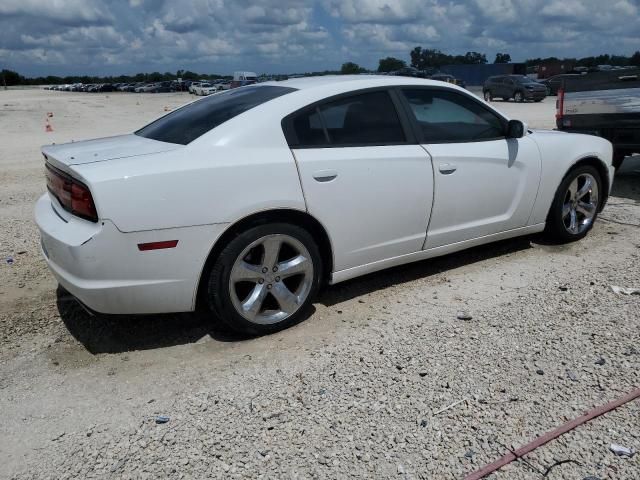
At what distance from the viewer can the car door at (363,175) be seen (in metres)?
3.69

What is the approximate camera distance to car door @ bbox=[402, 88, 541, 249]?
427 centimetres

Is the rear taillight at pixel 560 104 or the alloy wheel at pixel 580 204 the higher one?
the rear taillight at pixel 560 104

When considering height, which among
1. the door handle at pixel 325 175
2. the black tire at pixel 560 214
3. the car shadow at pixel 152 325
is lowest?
the car shadow at pixel 152 325

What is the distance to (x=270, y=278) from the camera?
3621 millimetres

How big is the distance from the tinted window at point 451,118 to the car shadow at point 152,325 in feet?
3.85

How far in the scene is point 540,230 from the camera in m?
5.18

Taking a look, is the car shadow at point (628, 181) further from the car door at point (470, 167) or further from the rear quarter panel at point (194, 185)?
the rear quarter panel at point (194, 185)

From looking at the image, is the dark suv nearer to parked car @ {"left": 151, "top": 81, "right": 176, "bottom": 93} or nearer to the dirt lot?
the dirt lot

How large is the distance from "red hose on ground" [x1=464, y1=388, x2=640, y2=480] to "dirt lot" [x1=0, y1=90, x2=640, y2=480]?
0.03m

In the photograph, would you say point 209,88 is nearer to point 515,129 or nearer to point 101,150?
point 515,129

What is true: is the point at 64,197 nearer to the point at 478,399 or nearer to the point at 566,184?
the point at 478,399

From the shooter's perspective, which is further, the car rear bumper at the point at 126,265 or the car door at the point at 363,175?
the car door at the point at 363,175

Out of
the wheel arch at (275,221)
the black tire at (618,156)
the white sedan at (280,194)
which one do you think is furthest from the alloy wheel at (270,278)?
the black tire at (618,156)

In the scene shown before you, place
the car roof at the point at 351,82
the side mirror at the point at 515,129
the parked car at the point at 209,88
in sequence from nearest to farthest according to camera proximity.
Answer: the car roof at the point at 351,82
the side mirror at the point at 515,129
the parked car at the point at 209,88
